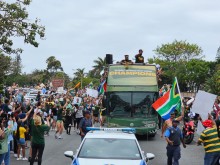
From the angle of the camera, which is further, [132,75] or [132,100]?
[132,75]

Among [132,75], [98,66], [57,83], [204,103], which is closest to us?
[204,103]

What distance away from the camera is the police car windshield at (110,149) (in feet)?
34.2

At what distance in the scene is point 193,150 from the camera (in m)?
19.9

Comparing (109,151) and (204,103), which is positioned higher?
(204,103)

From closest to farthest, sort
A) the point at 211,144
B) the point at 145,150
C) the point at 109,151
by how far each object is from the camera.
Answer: the point at 109,151 < the point at 211,144 < the point at 145,150

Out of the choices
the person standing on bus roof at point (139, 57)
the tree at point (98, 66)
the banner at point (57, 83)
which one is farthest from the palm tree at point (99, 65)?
the person standing on bus roof at point (139, 57)

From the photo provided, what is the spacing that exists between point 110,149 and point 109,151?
0.27ft

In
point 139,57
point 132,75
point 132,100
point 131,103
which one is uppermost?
point 139,57

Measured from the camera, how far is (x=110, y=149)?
421 inches

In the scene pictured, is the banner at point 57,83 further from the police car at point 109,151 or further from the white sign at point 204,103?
the police car at point 109,151

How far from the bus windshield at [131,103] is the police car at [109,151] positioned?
449 inches

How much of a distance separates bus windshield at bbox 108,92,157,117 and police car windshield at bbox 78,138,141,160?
38.9 feet

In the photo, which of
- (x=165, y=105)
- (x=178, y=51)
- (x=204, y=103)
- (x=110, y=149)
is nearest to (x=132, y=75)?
(x=165, y=105)

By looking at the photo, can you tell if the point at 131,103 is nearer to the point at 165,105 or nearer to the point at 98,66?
the point at 165,105
